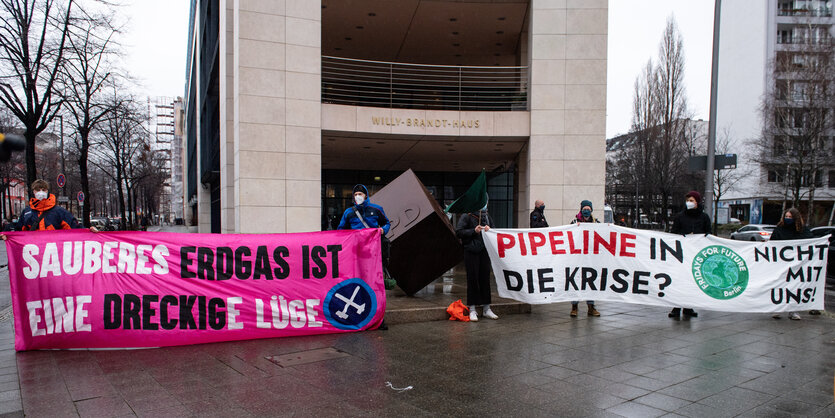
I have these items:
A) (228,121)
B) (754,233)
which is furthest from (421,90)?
(754,233)

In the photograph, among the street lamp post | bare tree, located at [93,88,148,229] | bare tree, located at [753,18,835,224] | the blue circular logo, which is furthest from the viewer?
bare tree, located at [753,18,835,224]

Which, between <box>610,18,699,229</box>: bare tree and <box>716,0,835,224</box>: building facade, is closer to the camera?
<box>716,0,835,224</box>: building facade

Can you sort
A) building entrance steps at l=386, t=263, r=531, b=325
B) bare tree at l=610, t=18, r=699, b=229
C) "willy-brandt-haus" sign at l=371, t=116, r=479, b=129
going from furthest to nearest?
bare tree at l=610, t=18, r=699, b=229 < "willy-brandt-haus" sign at l=371, t=116, r=479, b=129 < building entrance steps at l=386, t=263, r=531, b=325

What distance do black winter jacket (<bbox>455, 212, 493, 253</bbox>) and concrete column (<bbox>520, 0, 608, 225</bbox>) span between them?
7425 millimetres

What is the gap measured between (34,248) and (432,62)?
66.8 feet

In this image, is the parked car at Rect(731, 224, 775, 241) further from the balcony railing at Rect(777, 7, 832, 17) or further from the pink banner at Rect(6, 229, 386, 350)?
the balcony railing at Rect(777, 7, 832, 17)

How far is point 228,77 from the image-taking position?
16.9 meters

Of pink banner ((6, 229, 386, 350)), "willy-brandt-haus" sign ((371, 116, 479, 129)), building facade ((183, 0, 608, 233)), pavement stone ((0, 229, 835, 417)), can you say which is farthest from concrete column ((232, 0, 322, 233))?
pavement stone ((0, 229, 835, 417))

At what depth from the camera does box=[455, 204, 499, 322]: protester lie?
8.02m

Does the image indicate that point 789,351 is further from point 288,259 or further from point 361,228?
point 288,259

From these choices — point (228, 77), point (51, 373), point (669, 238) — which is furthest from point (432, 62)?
point (51, 373)

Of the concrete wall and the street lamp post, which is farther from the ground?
the concrete wall

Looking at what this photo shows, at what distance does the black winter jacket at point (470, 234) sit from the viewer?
8023 mm

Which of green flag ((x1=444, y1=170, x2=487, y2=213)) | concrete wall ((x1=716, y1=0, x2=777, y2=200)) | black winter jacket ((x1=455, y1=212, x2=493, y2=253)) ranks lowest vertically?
black winter jacket ((x1=455, y1=212, x2=493, y2=253))
